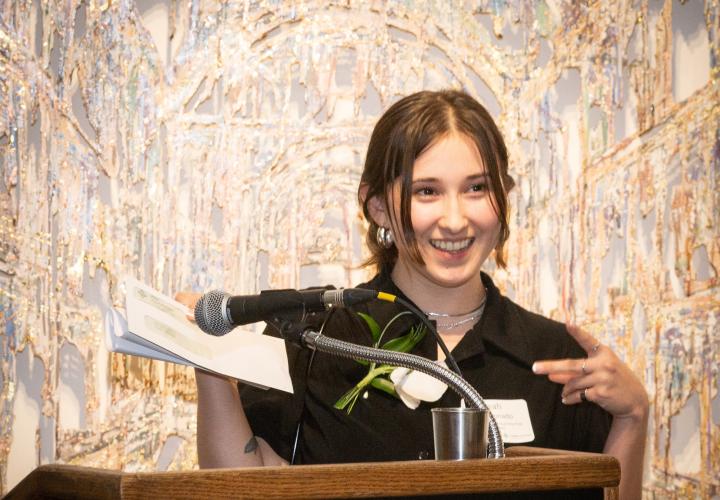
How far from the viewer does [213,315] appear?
3.79 ft

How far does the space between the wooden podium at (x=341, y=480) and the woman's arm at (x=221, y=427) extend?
0.63m

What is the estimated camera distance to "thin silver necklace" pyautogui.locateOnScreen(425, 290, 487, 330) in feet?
6.27

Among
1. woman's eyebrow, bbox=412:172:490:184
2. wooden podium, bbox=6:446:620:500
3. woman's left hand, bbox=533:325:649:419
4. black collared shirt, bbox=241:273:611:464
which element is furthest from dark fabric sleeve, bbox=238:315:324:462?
wooden podium, bbox=6:446:620:500

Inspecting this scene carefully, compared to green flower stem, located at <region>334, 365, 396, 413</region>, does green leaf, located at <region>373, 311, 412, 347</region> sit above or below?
above

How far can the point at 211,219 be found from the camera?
2449mm

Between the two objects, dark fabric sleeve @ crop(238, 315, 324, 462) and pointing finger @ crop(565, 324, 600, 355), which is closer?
pointing finger @ crop(565, 324, 600, 355)

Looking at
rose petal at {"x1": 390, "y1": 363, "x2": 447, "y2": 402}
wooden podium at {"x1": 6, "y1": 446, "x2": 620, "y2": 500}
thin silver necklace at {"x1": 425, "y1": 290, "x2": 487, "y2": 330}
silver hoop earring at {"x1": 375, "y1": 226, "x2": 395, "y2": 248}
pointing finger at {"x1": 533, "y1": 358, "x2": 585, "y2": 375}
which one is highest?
silver hoop earring at {"x1": 375, "y1": 226, "x2": 395, "y2": 248}

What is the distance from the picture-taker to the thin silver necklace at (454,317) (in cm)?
191

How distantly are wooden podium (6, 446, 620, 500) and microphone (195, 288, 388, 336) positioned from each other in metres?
0.26

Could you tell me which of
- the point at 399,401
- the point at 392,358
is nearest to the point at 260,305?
the point at 392,358

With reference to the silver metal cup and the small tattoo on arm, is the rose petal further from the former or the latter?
the silver metal cup

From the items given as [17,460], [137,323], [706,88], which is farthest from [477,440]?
[706,88]

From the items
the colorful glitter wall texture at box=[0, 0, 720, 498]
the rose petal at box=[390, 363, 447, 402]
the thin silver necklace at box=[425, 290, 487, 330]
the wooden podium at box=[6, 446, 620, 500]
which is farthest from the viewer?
the colorful glitter wall texture at box=[0, 0, 720, 498]

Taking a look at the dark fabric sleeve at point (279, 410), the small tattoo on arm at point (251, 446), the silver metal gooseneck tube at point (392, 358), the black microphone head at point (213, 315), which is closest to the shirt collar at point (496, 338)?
the dark fabric sleeve at point (279, 410)
